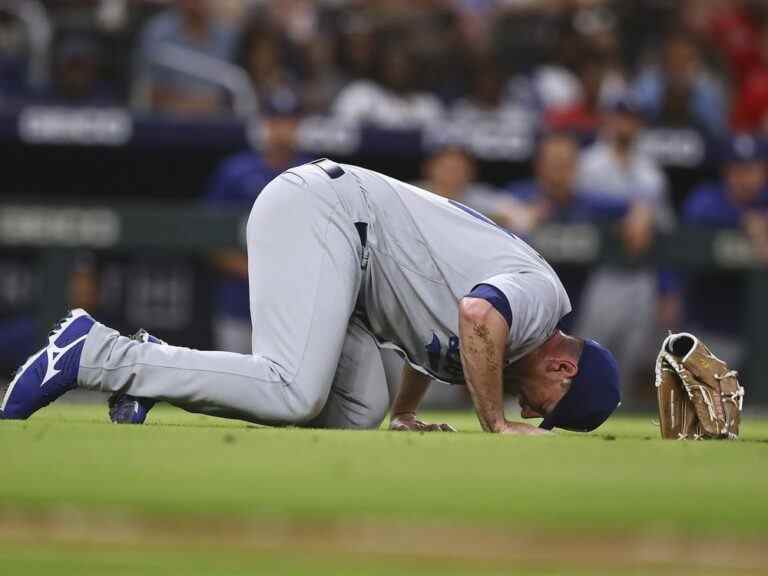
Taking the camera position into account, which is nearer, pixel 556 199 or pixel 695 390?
pixel 695 390

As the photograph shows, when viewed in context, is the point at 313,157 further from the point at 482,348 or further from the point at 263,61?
the point at 482,348

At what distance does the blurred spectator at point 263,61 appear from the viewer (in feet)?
34.1

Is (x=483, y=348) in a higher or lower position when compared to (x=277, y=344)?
higher

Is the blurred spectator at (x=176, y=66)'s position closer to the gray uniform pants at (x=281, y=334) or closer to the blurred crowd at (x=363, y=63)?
the blurred crowd at (x=363, y=63)

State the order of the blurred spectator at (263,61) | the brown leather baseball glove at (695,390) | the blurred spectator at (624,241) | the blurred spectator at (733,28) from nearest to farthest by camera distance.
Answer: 1. the brown leather baseball glove at (695,390)
2. the blurred spectator at (624,241)
3. the blurred spectator at (263,61)
4. the blurred spectator at (733,28)

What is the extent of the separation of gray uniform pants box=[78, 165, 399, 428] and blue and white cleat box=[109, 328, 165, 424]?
0.32ft

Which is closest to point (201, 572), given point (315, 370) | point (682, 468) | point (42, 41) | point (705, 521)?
point (705, 521)

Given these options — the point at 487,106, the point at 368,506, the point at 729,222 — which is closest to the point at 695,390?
the point at 368,506

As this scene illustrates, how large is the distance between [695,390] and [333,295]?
1.35 metres

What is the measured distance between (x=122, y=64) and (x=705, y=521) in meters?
7.83

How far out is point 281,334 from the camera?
5.04 m

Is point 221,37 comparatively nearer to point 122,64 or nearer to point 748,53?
point 122,64

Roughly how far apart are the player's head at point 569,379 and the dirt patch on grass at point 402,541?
1.98m

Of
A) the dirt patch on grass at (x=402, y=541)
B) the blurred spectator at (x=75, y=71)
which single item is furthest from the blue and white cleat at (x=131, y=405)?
the blurred spectator at (x=75, y=71)
